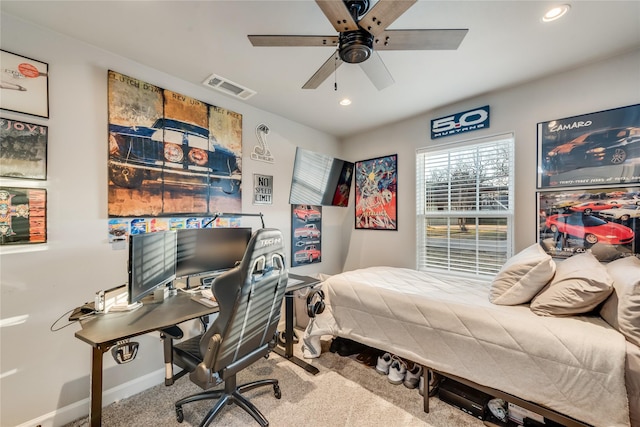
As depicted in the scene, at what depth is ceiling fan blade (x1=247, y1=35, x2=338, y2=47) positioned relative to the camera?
4.73 ft

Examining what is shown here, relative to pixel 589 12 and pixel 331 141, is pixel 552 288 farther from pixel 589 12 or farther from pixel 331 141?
pixel 331 141

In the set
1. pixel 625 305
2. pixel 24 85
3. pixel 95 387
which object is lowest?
pixel 95 387

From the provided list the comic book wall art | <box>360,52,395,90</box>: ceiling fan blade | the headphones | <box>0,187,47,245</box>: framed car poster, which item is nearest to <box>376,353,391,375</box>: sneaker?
the headphones

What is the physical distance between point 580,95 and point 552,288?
1.77 m

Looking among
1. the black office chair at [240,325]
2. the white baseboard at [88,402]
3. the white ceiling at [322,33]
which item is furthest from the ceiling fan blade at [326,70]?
the white baseboard at [88,402]

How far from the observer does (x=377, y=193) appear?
12.1 ft

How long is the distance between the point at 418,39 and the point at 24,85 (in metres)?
2.43

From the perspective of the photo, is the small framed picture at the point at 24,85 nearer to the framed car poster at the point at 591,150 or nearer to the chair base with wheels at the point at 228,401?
the chair base with wheels at the point at 228,401

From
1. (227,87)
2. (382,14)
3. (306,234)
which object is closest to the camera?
(382,14)

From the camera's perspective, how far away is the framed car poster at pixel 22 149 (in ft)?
5.20

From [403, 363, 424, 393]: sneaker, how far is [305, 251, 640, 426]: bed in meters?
0.30

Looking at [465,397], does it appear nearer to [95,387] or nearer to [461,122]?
[95,387]

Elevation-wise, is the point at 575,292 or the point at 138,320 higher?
the point at 575,292

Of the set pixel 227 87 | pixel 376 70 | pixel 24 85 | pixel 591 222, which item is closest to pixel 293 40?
pixel 376 70
